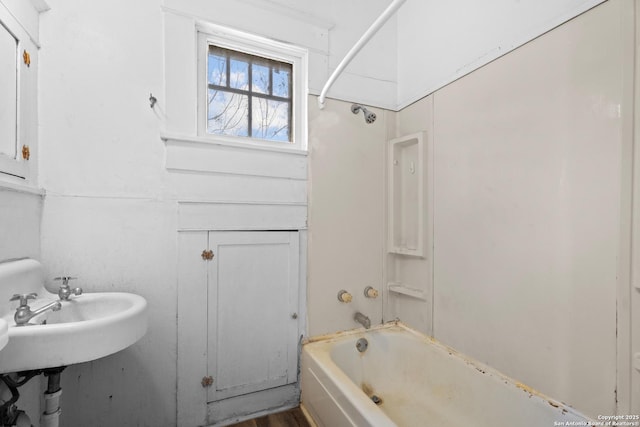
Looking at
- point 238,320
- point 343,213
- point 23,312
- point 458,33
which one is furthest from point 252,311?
point 458,33

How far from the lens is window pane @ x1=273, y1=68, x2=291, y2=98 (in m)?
1.75

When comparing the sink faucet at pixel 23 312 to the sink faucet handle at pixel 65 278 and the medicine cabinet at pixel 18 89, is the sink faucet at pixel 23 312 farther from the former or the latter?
the medicine cabinet at pixel 18 89

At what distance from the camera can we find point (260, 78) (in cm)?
171

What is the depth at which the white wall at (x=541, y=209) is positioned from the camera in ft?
3.30

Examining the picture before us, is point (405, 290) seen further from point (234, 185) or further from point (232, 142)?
point (232, 142)

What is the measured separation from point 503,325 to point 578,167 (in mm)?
747

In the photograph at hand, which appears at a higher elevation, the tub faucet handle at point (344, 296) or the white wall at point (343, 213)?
the white wall at point (343, 213)

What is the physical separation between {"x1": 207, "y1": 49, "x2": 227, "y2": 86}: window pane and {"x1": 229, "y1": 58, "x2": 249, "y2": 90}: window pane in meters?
0.04

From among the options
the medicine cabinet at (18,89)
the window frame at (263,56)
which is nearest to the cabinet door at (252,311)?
the window frame at (263,56)

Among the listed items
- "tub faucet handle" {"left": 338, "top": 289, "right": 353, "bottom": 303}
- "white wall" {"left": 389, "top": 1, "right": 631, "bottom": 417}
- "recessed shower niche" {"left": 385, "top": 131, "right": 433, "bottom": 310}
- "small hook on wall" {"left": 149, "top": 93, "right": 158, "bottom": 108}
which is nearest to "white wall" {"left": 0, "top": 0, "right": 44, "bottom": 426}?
"small hook on wall" {"left": 149, "top": 93, "right": 158, "bottom": 108}

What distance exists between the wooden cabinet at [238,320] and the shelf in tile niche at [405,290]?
664mm

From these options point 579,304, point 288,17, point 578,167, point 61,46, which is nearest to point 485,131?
point 578,167

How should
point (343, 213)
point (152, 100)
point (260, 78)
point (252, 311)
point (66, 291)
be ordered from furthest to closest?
point (343, 213) < point (260, 78) < point (252, 311) < point (152, 100) < point (66, 291)

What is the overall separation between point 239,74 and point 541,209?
1.66 meters
